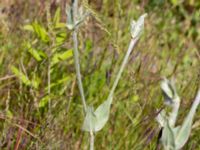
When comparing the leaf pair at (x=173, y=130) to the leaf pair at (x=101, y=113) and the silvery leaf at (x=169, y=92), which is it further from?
the leaf pair at (x=101, y=113)

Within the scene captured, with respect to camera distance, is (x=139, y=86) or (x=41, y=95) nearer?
(x=41, y=95)

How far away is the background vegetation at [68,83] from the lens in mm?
1512

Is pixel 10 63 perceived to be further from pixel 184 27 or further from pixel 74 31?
pixel 184 27

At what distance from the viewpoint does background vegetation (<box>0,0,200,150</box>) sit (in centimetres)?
151

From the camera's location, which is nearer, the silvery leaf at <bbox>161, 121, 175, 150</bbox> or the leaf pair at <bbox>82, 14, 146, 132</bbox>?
the silvery leaf at <bbox>161, 121, 175, 150</bbox>

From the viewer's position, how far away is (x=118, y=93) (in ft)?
6.19

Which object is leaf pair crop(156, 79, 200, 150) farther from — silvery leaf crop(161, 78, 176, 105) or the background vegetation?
the background vegetation

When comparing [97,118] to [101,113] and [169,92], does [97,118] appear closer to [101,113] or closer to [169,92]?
[101,113]

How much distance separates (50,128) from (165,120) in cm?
46

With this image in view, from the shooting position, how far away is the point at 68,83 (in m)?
1.83

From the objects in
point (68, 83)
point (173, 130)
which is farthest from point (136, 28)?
point (68, 83)

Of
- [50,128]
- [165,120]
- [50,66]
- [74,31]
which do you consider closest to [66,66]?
[50,66]

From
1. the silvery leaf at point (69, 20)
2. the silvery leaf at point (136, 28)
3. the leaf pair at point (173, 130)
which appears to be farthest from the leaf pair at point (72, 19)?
the leaf pair at point (173, 130)

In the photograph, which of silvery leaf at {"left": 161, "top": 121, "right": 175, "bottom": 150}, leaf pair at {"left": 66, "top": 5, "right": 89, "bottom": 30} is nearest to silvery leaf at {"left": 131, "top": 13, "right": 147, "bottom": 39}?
leaf pair at {"left": 66, "top": 5, "right": 89, "bottom": 30}
